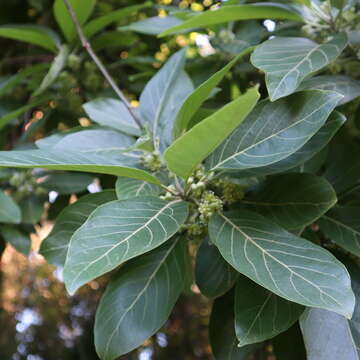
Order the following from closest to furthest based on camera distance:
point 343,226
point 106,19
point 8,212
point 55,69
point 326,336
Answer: point 326,336, point 343,226, point 8,212, point 55,69, point 106,19

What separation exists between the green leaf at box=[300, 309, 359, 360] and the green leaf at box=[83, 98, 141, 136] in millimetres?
478

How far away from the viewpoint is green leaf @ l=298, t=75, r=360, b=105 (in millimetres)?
911

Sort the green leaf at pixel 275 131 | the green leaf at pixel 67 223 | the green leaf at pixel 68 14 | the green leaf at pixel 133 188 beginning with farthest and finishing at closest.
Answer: the green leaf at pixel 68 14, the green leaf at pixel 67 223, the green leaf at pixel 133 188, the green leaf at pixel 275 131

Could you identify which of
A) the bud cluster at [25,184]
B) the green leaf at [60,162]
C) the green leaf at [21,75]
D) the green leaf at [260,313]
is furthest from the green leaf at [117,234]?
the green leaf at [21,75]

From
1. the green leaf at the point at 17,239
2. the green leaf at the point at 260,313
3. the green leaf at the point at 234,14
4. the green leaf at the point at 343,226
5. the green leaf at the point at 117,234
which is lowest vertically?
the green leaf at the point at 17,239

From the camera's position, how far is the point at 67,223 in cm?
97

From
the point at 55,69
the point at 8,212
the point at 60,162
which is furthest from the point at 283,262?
the point at 55,69

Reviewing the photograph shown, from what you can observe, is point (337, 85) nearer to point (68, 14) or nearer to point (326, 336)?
point (326, 336)

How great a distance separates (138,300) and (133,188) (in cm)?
18

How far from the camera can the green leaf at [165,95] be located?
1.05 m

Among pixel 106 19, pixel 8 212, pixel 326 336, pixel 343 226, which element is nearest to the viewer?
pixel 326 336

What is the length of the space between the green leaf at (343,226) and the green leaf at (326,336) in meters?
0.12

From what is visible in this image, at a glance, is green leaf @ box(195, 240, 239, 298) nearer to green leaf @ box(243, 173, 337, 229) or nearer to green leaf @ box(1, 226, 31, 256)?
green leaf @ box(243, 173, 337, 229)

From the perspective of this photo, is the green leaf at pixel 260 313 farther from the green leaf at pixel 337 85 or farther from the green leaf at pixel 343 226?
the green leaf at pixel 337 85
